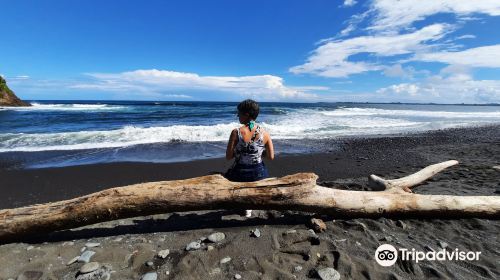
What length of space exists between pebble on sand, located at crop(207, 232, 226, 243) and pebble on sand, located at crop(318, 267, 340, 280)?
1.23 metres

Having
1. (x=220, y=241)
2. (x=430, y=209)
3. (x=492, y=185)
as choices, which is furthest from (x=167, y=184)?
(x=492, y=185)

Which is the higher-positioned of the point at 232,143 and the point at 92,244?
the point at 232,143

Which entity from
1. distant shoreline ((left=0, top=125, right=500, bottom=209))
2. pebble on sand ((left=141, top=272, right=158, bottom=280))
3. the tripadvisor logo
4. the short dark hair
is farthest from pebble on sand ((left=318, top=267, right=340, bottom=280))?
distant shoreline ((left=0, top=125, right=500, bottom=209))

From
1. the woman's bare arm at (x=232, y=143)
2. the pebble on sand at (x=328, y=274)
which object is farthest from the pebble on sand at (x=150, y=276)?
the woman's bare arm at (x=232, y=143)

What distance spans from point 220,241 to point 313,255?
1.08 meters

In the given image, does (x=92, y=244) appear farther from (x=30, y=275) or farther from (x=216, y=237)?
(x=216, y=237)

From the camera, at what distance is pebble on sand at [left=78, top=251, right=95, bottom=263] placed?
125 inches

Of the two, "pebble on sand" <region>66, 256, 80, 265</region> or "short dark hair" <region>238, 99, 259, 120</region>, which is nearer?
"pebble on sand" <region>66, 256, 80, 265</region>

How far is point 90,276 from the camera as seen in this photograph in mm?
2889

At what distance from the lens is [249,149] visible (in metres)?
4.23

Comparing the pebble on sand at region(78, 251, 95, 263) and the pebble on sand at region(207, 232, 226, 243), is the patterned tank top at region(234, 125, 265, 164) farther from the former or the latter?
the pebble on sand at region(78, 251, 95, 263)

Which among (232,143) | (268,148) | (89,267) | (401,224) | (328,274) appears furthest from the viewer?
(268,148)

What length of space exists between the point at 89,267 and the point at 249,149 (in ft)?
7.62

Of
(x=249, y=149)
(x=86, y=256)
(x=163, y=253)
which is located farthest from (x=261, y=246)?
(x=86, y=256)
